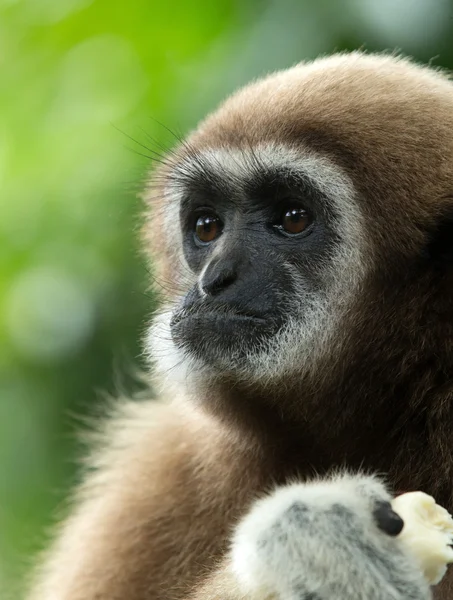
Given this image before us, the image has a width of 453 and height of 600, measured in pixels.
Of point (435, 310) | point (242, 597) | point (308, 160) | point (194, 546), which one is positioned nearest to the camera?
point (242, 597)

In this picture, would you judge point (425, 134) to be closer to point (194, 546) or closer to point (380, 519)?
point (380, 519)

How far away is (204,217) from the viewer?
5.06 m

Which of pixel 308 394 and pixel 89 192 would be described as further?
pixel 89 192

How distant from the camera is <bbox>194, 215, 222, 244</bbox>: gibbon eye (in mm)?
4970

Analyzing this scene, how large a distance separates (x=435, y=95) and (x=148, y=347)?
6.58ft

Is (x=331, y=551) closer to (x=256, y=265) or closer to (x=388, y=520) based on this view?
(x=388, y=520)

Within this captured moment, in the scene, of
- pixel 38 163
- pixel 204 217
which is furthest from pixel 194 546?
pixel 38 163

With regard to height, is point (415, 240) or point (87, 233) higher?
point (415, 240)

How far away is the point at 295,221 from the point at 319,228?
14 centimetres

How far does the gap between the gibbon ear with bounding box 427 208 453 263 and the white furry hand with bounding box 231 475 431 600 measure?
134cm

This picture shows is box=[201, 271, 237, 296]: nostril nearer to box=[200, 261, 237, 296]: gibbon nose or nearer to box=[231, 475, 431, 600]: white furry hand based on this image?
box=[200, 261, 237, 296]: gibbon nose

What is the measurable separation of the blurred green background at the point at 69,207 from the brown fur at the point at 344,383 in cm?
128

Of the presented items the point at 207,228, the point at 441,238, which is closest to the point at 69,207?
the point at 207,228

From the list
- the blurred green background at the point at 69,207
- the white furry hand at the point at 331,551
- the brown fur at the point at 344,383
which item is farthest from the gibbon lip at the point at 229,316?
the blurred green background at the point at 69,207
